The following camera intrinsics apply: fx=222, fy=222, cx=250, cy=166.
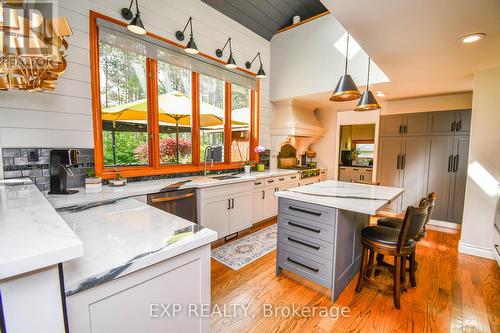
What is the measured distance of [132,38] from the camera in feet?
8.65

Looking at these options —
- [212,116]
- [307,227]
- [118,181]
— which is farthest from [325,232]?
[212,116]

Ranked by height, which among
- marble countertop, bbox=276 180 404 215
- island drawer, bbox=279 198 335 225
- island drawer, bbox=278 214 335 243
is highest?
marble countertop, bbox=276 180 404 215

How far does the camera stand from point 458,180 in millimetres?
3725

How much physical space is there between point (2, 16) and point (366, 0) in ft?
6.33

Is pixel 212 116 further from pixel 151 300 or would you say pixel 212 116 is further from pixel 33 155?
pixel 151 300

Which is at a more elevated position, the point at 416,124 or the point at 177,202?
the point at 416,124

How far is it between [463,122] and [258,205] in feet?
12.0

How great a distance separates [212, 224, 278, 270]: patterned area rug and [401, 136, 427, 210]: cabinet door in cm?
283

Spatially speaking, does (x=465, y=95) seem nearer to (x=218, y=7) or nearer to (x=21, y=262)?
(x=218, y=7)

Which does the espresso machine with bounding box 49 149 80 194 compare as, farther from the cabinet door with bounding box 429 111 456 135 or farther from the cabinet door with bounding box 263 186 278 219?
the cabinet door with bounding box 429 111 456 135

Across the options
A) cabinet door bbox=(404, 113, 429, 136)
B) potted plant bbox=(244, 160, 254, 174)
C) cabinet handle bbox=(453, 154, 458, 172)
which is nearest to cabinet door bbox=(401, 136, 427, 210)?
cabinet door bbox=(404, 113, 429, 136)

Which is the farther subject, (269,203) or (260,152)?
(260,152)

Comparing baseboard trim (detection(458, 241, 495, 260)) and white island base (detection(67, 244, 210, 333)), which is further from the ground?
white island base (detection(67, 244, 210, 333))

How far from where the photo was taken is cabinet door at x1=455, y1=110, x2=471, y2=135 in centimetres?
361
